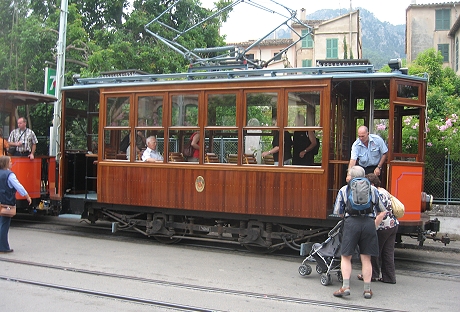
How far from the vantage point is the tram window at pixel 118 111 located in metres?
10.1

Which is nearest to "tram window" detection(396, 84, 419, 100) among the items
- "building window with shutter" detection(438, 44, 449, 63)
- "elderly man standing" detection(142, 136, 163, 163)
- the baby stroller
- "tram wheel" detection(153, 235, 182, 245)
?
the baby stroller

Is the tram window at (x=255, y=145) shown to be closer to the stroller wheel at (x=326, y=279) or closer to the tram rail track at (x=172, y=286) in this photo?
the stroller wheel at (x=326, y=279)

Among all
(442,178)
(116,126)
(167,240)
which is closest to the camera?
(167,240)

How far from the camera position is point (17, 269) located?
7.56 m

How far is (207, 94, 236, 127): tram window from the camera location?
909 cm

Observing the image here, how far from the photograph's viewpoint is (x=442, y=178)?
1240cm

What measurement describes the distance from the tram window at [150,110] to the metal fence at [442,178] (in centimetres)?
681

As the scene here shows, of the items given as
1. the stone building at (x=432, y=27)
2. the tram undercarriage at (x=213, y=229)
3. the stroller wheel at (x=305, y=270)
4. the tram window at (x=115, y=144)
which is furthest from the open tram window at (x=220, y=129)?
the stone building at (x=432, y=27)

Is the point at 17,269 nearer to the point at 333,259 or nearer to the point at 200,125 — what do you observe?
the point at 200,125

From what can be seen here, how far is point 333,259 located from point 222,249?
117 inches

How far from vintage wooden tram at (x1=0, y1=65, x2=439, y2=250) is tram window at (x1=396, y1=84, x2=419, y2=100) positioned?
18 millimetres

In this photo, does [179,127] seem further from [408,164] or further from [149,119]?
[408,164]

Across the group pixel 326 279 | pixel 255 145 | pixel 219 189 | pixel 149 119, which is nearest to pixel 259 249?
pixel 219 189

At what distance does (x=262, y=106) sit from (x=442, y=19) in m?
28.8
